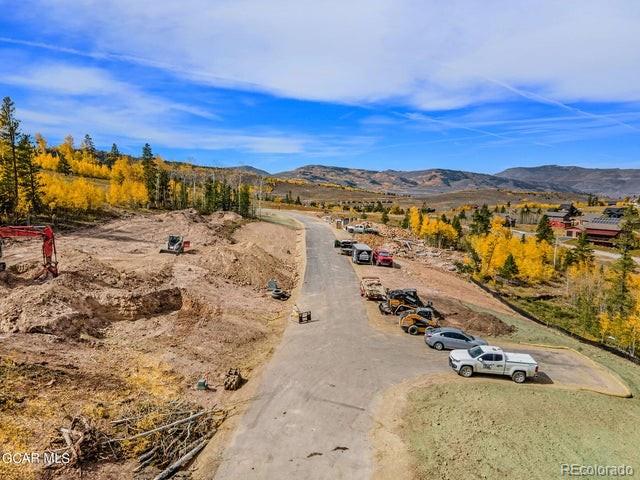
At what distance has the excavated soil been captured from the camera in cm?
1831

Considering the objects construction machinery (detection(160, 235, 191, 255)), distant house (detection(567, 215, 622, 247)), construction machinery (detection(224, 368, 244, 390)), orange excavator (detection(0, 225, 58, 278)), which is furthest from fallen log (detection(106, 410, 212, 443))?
distant house (detection(567, 215, 622, 247))

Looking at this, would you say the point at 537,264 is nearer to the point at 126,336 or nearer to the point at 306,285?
the point at 306,285

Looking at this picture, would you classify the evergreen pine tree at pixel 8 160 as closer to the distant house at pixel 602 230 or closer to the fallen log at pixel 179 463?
the fallen log at pixel 179 463

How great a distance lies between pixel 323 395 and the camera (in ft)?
68.4

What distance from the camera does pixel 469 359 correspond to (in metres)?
24.0

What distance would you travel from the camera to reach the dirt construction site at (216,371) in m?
16.1

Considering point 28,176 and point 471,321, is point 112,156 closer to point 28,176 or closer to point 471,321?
point 28,176

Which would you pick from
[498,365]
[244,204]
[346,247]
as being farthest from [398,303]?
[244,204]

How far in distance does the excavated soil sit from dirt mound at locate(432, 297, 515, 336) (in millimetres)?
13491

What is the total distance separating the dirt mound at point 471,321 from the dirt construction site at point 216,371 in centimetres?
16

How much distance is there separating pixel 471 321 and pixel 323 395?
17.9m

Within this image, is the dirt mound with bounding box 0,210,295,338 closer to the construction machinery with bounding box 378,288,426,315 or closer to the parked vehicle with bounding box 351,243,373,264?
the parked vehicle with bounding box 351,243,373,264

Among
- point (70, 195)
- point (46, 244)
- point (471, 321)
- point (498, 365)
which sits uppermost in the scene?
point (70, 195)

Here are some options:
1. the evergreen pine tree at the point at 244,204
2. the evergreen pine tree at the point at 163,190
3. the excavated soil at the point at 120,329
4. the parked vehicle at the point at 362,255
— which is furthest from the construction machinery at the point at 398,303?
the evergreen pine tree at the point at 163,190
